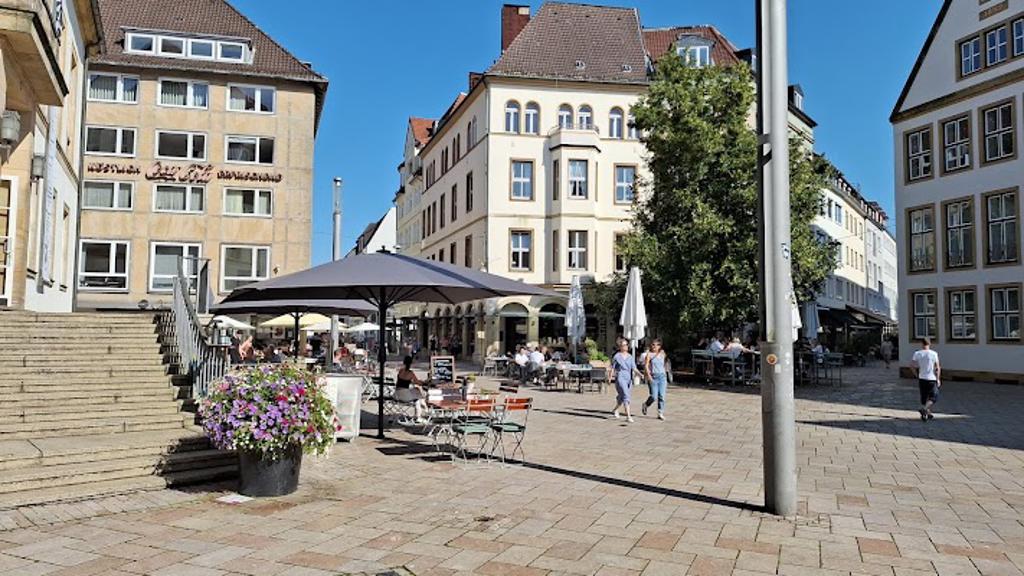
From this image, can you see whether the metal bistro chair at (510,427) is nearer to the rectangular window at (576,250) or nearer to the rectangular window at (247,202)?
the rectangular window at (247,202)

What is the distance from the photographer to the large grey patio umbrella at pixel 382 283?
32.4 feet

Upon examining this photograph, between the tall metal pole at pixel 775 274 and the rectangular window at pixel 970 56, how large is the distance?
2503 centimetres

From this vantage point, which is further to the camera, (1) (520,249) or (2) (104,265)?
(1) (520,249)

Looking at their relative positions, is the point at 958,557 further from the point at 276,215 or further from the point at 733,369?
the point at 276,215

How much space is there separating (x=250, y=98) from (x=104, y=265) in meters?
9.05

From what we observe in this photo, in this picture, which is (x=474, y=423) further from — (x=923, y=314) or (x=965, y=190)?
(x=923, y=314)

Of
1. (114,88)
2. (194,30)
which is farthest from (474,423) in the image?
(194,30)

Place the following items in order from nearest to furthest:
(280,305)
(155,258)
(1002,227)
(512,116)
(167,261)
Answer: (280,305) → (1002,227) → (155,258) → (167,261) → (512,116)

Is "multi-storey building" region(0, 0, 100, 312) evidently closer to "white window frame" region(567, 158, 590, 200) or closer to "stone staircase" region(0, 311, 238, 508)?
"stone staircase" region(0, 311, 238, 508)

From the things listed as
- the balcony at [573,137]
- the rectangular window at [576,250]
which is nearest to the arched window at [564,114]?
the balcony at [573,137]

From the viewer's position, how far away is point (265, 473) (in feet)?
24.2

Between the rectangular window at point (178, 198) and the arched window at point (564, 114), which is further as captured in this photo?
the arched window at point (564, 114)

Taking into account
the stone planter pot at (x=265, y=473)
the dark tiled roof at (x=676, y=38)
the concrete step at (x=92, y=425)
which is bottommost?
the stone planter pot at (x=265, y=473)

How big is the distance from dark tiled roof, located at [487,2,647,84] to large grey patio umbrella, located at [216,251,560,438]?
26.5 metres
